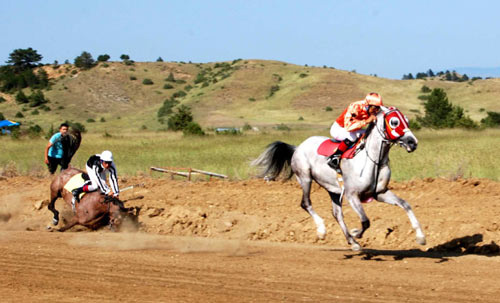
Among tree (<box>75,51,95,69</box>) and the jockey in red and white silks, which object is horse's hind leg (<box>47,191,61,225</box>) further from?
tree (<box>75,51,95,69</box>)

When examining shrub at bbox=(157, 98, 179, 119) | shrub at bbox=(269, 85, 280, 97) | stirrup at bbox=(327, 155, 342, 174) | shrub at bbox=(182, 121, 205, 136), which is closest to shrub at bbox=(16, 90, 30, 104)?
shrub at bbox=(157, 98, 179, 119)

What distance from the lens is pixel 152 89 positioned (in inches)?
4387

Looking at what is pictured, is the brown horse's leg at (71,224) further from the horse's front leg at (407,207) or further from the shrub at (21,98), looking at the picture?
the shrub at (21,98)

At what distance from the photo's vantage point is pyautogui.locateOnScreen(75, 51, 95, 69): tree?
391 ft

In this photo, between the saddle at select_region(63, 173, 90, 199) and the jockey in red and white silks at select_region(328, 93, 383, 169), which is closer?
the jockey in red and white silks at select_region(328, 93, 383, 169)

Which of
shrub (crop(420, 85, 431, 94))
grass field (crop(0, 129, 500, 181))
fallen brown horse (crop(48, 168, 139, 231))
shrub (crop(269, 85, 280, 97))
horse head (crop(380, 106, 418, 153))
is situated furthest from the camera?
shrub (crop(269, 85, 280, 97))

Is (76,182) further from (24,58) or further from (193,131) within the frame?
(24,58)

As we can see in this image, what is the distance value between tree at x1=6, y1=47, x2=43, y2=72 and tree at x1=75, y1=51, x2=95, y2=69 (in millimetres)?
7785

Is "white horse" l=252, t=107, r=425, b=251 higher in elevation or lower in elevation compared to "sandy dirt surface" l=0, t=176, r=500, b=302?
higher

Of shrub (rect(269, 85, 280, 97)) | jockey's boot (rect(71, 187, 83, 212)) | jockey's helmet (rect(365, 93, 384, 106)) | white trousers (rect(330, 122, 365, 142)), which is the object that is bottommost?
jockey's boot (rect(71, 187, 83, 212))

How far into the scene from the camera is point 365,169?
10.2m

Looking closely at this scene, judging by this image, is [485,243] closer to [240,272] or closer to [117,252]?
[240,272]

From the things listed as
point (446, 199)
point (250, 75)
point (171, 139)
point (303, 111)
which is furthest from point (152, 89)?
point (446, 199)

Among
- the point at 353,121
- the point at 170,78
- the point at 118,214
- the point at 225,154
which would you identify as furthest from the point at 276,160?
the point at 170,78
